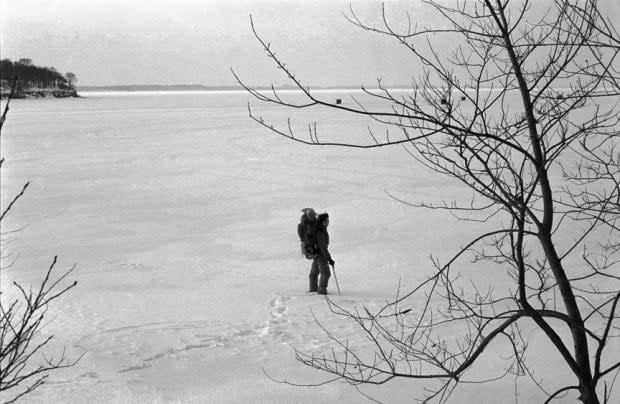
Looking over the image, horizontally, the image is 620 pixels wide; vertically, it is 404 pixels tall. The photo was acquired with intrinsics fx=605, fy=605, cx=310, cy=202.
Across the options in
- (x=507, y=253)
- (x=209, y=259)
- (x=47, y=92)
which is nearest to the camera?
(x=507, y=253)

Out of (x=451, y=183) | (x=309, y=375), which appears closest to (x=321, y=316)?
(x=309, y=375)

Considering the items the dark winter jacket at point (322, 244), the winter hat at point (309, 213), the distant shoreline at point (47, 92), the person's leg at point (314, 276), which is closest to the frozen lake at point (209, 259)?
the person's leg at point (314, 276)

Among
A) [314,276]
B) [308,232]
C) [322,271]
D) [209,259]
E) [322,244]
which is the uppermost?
[308,232]

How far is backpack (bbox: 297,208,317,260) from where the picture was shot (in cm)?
911

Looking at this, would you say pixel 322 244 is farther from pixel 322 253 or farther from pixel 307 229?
pixel 307 229

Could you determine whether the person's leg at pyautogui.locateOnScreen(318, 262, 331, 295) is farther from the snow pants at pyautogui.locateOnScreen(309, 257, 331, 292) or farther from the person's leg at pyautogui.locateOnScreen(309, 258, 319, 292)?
the person's leg at pyautogui.locateOnScreen(309, 258, 319, 292)

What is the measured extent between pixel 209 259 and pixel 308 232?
3.67 meters

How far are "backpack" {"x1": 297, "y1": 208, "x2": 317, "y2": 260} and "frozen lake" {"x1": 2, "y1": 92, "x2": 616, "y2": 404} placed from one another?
27.8 inches

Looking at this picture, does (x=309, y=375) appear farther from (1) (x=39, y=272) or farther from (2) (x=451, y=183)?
(2) (x=451, y=183)

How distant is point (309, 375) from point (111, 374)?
7.09 feet

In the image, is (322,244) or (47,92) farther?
(47,92)

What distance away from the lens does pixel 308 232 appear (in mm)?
9188

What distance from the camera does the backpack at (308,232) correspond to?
29.9ft

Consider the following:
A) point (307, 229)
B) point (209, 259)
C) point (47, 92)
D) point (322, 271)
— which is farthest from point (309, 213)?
point (47, 92)
